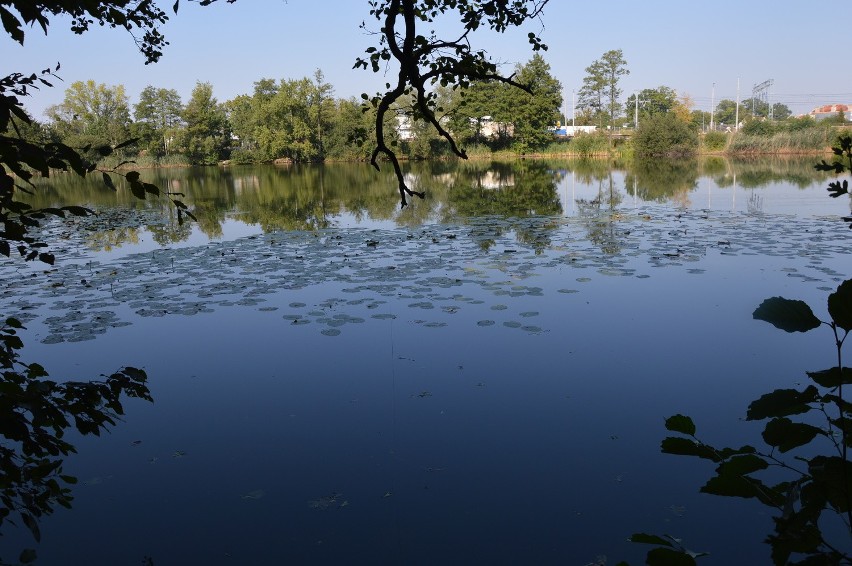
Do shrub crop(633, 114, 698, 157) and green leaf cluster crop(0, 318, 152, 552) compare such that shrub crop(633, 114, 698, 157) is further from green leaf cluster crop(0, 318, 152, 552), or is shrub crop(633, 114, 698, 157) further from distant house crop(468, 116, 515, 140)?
green leaf cluster crop(0, 318, 152, 552)

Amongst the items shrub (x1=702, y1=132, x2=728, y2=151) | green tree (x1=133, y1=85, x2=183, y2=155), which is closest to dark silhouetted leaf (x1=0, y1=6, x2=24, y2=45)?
shrub (x1=702, y1=132, x2=728, y2=151)

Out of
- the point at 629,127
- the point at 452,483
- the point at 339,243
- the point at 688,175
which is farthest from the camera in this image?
the point at 629,127

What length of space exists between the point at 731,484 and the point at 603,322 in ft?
17.2

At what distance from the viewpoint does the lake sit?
310 centimetres

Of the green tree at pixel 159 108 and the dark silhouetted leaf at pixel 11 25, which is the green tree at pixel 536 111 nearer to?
the green tree at pixel 159 108

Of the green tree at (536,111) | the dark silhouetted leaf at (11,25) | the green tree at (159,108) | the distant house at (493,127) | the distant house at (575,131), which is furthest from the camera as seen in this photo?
the green tree at (159,108)

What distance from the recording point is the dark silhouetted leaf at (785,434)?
92cm

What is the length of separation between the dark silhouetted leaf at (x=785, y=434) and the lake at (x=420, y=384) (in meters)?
2.14

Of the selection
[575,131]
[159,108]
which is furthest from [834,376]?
[159,108]

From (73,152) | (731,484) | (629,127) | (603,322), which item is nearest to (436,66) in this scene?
(73,152)

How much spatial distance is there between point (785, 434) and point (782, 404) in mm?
66

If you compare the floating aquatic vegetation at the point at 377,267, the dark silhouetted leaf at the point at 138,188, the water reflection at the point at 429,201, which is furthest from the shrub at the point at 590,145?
the dark silhouetted leaf at the point at 138,188

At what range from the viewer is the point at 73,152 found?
144 cm

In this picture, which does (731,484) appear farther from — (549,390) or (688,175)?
(688,175)
